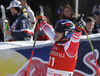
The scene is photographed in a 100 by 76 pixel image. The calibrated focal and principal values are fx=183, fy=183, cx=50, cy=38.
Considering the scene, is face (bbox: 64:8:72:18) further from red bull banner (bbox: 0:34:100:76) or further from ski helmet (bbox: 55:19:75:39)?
ski helmet (bbox: 55:19:75:39)

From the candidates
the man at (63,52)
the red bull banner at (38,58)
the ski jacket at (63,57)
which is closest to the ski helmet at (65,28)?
the man at (63,52)

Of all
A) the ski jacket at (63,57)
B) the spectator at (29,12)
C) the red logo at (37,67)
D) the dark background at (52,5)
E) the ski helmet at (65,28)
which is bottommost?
the red logo at (37,67)

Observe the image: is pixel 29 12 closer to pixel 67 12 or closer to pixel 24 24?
pixel 24 24

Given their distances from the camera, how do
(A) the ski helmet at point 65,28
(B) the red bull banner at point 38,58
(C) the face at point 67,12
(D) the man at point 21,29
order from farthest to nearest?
(C) the face at point 67,12
(D) the man at point 21,29
(B) the red bull banner at point 38,58
(A) the ski helmet at point 65,28

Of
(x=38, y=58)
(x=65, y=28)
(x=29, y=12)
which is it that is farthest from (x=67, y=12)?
(x=65, y=28)

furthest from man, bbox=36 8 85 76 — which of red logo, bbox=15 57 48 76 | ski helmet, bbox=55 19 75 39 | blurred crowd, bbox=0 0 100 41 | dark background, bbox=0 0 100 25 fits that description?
dark background, bbox=0 0 100 25

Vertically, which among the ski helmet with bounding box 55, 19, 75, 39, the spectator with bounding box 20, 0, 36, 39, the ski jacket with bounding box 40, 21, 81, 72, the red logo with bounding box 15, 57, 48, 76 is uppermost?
the spectator with bounding box 20, 0, 36, 39

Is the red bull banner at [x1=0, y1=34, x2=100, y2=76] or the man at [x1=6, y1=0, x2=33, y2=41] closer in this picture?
the red bull banner at [x1=0, y1=34, x2=100, y2=76]

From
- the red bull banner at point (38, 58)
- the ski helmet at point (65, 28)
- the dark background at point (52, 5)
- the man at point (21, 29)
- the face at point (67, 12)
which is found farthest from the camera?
the dark background at point (52, 5)

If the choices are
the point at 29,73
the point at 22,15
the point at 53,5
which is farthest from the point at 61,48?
the point at 53,5

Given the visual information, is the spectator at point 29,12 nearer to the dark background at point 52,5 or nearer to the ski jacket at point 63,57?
the ski jacket at point 63,57

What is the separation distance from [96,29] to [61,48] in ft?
5.74

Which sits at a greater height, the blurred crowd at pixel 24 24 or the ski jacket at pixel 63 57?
the blurred crowd at pixel 24 24

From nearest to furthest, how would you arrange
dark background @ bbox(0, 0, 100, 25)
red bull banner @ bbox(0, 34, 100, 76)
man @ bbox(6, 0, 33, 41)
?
red bull banner @ bbox(0, 34, 100, 76), man @ bbox(6, 0, 33, 41), dark background @ bbox(0, 0, 100, 25)
